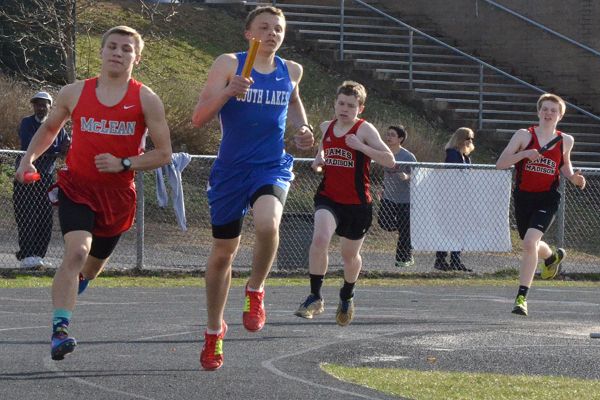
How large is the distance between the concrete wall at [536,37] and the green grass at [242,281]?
1229 centimetres

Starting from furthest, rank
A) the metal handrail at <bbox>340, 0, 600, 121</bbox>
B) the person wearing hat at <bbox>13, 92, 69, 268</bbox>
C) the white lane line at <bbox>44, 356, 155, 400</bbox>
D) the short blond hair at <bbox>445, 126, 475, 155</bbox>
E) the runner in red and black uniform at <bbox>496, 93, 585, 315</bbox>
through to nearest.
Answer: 1. the metal handrail at <bbox>340, 0, 600, 121</bbox>
2. the short blond hair at <bbox>445, 126, 475, 155</bbox>
3. the person wearing hat at <bbox>13, 92, 69, 268</bbox>
4. the runner in red and black uniform at <bbox>496, 93, 585, 315</bbox>
5. the white lane line at <bbox>44, 356, 155, 400</bbox>

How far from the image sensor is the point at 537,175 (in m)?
13.5

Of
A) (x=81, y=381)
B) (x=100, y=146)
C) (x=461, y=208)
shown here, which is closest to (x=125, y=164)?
(x=100, y=146)

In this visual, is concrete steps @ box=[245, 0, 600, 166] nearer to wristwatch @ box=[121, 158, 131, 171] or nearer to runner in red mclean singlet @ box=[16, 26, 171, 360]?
runner in red mclean singlet @ box=[16, 26, 171, 360]

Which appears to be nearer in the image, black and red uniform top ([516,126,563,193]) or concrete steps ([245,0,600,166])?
black and red uniform top ([516,126,563,193])

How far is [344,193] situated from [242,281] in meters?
5.52

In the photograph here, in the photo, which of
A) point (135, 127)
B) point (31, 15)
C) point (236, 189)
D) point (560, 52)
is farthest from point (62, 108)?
point (560, 52)

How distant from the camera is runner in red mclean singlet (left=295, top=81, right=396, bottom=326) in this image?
471 inches

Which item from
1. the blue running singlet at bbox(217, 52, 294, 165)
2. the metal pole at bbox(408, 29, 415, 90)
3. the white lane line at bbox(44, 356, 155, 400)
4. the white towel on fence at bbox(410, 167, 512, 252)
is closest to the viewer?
the white lane line at bbox(44, 356, 155, 400)

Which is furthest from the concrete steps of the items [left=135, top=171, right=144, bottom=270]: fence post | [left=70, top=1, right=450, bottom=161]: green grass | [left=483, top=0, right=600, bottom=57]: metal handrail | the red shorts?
the red shorts

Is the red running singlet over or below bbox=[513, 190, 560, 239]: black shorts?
over

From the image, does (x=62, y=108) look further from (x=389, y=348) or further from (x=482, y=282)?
(x=482, y=282)

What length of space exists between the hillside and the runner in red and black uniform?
1082 centimetres

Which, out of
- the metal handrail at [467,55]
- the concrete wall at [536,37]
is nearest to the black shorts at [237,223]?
the metal handrail at [467,55]
